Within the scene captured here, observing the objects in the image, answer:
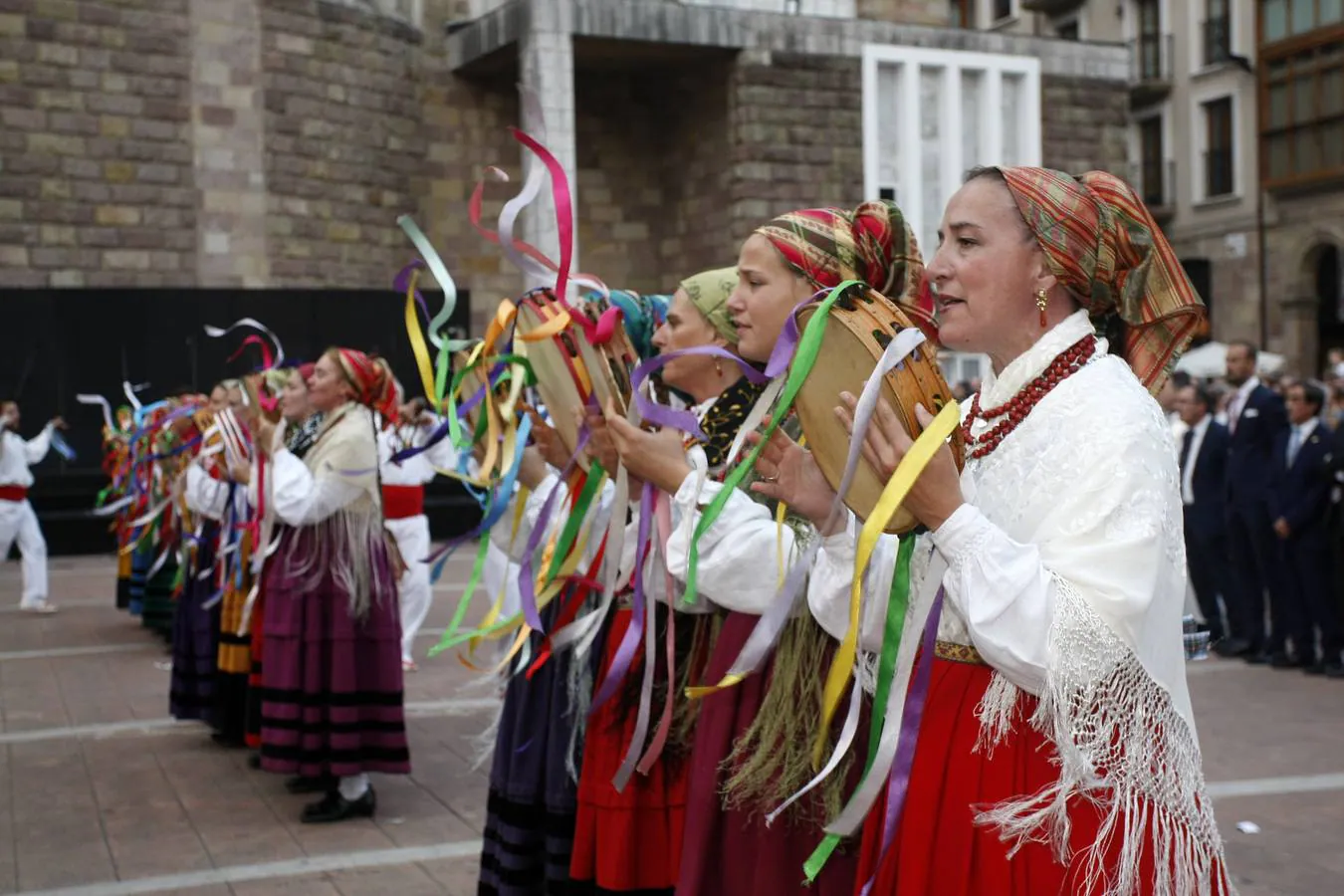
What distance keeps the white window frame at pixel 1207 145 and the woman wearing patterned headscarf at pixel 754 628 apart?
99.3ft

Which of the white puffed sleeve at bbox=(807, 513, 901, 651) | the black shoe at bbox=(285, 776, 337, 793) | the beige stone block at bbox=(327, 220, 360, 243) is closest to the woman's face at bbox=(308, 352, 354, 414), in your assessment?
the black shoe at bbox=(285, 776, 337, 793)

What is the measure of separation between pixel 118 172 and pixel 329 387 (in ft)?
47.6

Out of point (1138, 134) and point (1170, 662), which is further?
point (1138, 134)

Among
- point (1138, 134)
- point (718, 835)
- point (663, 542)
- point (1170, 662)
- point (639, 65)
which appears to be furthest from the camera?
point (1138, 134)

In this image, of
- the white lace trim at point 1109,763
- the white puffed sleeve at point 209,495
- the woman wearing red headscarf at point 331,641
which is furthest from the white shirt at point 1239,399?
the white lace trim at point 1109,763

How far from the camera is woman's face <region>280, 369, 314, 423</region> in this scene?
240 inches

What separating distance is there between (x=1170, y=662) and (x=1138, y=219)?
27.8 inches

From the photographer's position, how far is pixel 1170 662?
7.00 feet

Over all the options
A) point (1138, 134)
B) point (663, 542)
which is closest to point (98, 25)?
point (663, 542)

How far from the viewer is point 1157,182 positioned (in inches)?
1297

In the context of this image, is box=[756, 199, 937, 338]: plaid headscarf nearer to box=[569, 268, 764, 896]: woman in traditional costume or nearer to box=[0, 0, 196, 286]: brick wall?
box=[569, 268, 764, 896]: woman in traditional costume

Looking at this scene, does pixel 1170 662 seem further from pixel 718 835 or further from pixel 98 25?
pixel 98 25

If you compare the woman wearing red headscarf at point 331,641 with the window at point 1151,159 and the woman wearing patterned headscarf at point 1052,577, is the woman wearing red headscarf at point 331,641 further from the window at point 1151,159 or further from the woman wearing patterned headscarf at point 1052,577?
the window at point 1151,159

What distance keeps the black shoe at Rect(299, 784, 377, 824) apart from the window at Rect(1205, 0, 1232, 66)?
2920cm
